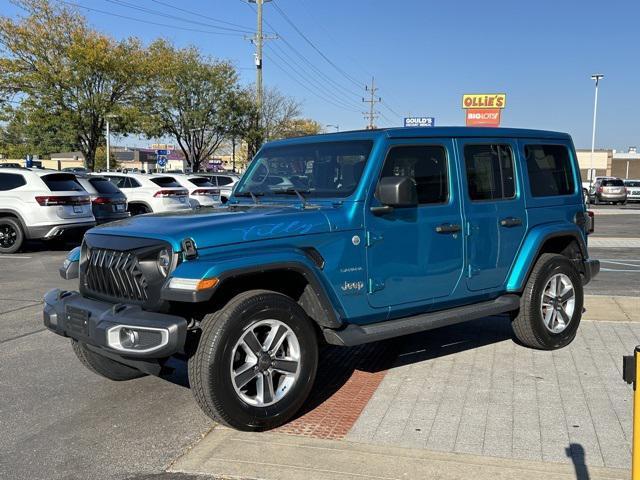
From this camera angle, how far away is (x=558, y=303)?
19.2 ft

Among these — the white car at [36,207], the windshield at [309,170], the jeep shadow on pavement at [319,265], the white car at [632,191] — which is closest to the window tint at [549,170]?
the jeep shadow on pavement at [319,265]

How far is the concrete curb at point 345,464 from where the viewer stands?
3.40 m

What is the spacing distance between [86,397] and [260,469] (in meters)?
1.90

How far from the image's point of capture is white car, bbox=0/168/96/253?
13.2 meters

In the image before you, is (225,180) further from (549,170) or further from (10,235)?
(549,170)

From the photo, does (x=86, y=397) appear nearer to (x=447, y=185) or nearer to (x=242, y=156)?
(x=447, y=185)

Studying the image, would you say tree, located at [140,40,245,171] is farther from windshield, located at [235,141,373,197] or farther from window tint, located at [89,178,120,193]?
windshield, located at [235,141,373,197]

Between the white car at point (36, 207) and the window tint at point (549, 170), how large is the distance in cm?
1040

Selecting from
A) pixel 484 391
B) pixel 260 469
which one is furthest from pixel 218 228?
pixel 484 391

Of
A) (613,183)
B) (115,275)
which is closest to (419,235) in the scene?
(115,275)

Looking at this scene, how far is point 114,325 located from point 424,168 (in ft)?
8.54

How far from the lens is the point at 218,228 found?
3902 millimetres

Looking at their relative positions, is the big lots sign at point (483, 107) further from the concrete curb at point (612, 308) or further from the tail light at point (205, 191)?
the concrete curb at point (612, 308)

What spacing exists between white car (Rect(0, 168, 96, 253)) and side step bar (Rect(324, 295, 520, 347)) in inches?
412
